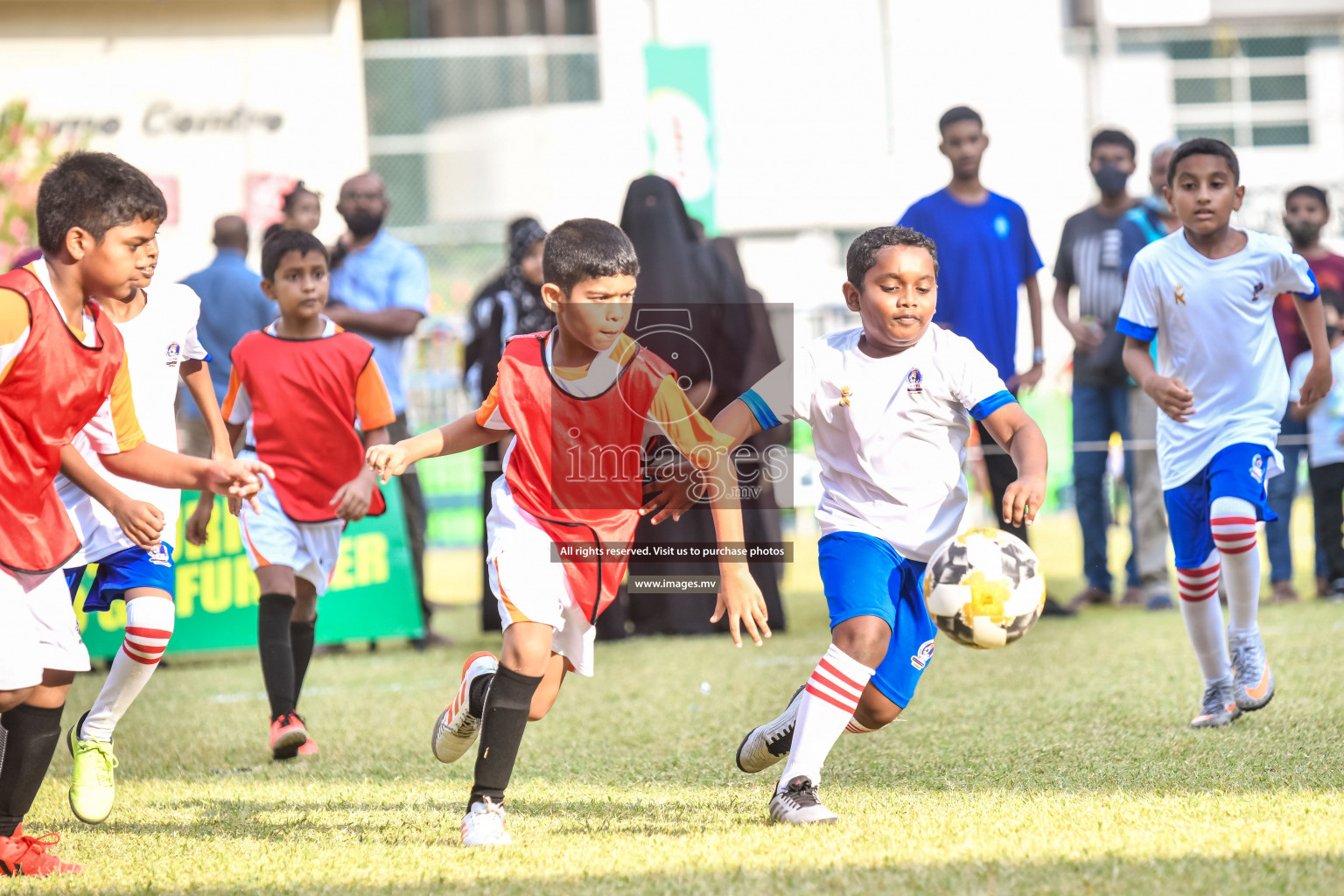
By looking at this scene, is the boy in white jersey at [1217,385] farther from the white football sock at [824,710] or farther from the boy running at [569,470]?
the boy running at [569,470]

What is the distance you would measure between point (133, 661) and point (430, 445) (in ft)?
4.51

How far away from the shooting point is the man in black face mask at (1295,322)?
356 inches

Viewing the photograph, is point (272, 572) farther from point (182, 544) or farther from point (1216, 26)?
point (1216, 26)

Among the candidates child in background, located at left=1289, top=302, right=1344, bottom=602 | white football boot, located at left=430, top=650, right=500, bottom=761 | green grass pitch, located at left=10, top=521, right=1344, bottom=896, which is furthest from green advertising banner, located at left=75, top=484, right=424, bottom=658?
child in background, located at left=1289, top=302, right=1344, bottom=602

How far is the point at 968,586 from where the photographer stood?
402cm

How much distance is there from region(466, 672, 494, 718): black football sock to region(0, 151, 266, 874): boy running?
2.94 feet

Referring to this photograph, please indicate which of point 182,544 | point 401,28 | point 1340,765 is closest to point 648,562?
point 182,544

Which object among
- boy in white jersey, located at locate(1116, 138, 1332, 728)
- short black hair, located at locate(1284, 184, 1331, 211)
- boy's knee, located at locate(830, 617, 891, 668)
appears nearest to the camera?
boy's knee, located at locate(830, 617, 891, 668)

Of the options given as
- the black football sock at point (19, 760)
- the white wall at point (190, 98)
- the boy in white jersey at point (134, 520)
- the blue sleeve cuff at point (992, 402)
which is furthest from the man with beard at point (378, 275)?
the white wall at point (190, 98)

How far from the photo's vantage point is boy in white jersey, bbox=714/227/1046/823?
4.21 meters

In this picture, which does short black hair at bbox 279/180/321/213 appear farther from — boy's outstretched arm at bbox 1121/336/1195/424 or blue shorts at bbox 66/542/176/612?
boy's outstretched arm at bbox 1121/336/1195/424

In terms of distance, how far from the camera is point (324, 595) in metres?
8.52

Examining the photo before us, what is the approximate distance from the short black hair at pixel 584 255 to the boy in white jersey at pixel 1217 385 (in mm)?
2231

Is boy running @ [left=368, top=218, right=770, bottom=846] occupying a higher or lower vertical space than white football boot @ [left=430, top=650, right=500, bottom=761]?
higher
